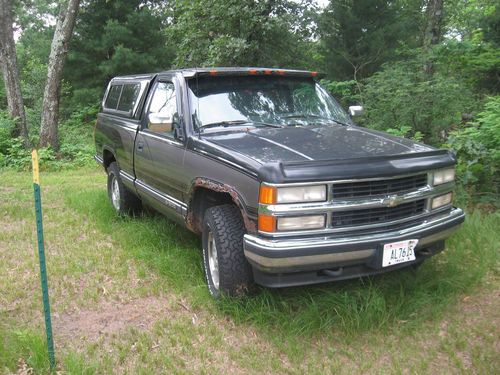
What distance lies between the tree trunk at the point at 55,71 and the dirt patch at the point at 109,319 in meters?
9.29

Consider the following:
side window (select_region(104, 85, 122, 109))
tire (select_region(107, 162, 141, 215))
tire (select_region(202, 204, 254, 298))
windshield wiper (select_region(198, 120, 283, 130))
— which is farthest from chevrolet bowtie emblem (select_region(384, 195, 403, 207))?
side window (select_region(104, 85, 122, 109))

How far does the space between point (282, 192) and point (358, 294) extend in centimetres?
116

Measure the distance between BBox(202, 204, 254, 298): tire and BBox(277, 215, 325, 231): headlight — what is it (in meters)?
0.58

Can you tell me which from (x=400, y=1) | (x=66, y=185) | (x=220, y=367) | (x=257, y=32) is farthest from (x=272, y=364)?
(x=400, y=1)

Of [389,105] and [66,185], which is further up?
[389,105]

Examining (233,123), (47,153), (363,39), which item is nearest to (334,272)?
(233,123)

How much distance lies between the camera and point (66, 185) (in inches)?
341

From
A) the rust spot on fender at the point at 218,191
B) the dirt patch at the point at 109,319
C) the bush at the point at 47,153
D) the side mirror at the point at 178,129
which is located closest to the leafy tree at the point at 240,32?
the bush at the point at 47,153

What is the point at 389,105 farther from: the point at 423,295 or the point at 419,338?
the point at 419,338

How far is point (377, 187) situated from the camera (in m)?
3.21

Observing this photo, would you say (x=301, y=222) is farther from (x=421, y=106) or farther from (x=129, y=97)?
(x=421, y=106)

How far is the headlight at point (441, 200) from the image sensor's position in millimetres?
3592

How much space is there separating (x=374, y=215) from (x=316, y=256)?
1.75 feet

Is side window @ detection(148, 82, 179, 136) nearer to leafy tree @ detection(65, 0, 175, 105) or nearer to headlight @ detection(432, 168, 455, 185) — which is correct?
headlight @ detection(432, 168, 455, 185)
